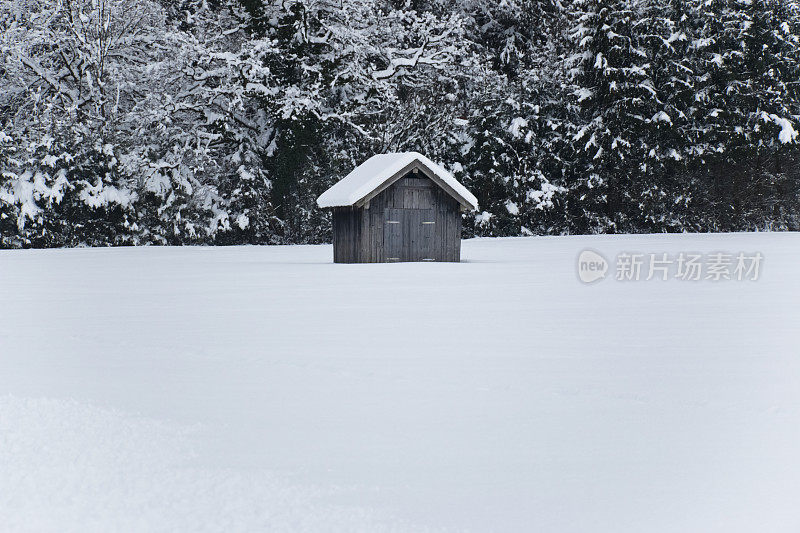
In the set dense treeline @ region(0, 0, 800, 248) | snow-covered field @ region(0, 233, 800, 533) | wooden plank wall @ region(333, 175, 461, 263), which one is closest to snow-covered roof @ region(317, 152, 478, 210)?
wooden plank wall @ region(333, 175, 461, 263)

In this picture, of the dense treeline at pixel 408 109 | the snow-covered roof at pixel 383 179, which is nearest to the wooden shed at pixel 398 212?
the snow-covered roof at pixel 383 179

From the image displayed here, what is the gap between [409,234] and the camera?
27.6 m

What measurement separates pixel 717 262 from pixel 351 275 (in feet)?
32.2

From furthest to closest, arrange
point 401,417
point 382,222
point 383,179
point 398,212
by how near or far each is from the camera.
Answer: point 398,212, point 382,222, point 383,179, point 401,417

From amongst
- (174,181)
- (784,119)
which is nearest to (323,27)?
(174,181)

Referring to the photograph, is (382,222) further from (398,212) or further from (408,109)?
(408,109)

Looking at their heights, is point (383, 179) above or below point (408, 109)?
below

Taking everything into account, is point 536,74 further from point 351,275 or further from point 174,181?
point 351,275

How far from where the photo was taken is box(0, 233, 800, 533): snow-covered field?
4.95m

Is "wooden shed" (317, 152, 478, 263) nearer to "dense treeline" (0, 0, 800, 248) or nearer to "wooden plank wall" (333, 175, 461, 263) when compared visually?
"wooden plank wall" (333, 175, 461, 263)

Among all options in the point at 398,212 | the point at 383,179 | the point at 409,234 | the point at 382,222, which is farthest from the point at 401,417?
the point at 409,234

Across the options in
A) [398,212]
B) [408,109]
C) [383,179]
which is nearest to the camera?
[383,179]

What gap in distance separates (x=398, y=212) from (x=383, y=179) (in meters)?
1.28

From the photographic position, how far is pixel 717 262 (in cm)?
2489
